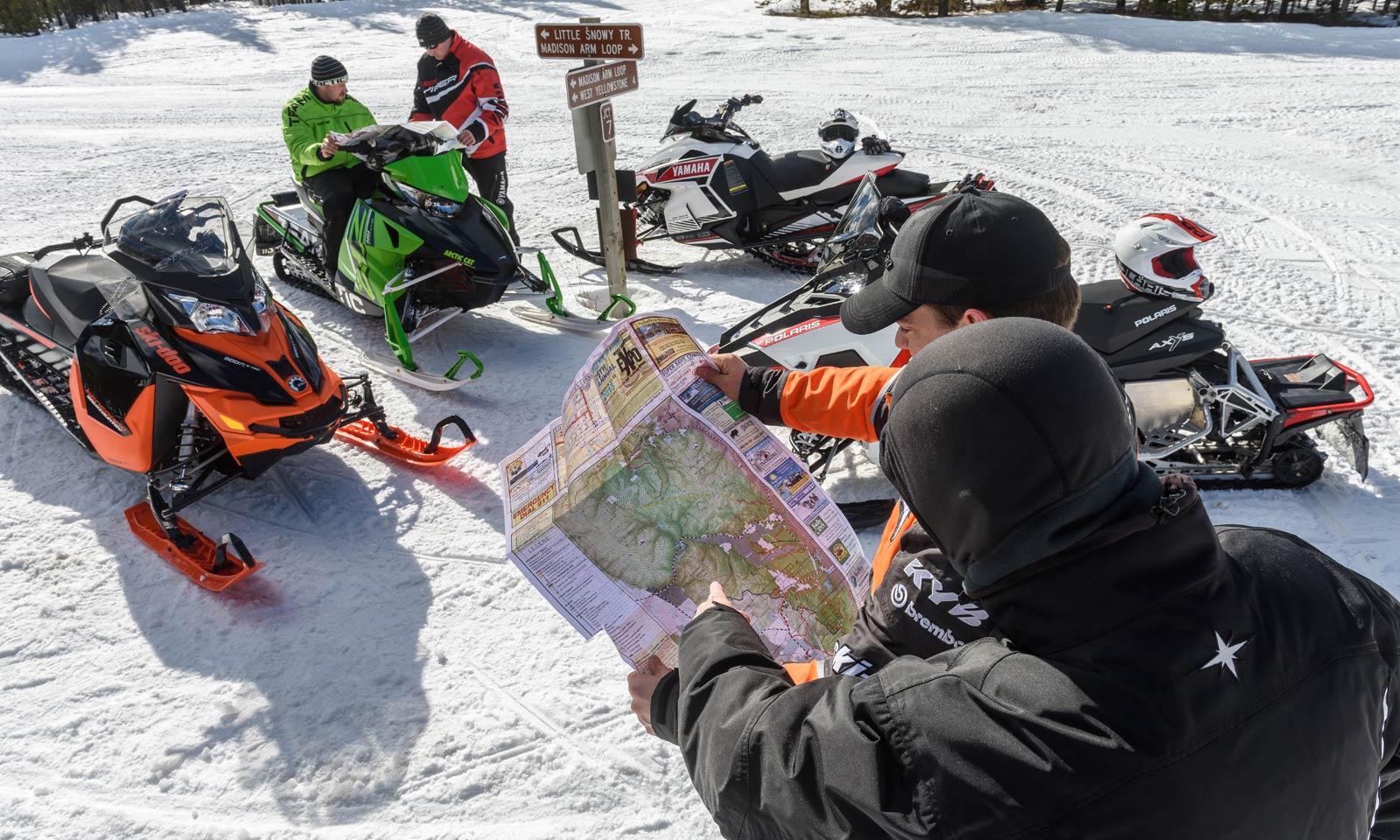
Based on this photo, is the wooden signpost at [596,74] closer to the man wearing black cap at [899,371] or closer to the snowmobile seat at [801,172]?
the snowmobile seat at [801,172]

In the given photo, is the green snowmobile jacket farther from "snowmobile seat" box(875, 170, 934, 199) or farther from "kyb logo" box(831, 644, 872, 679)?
"kyb logo" box(831, 644, 872, 679)

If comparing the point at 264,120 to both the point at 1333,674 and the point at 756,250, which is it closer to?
the point at 756,250

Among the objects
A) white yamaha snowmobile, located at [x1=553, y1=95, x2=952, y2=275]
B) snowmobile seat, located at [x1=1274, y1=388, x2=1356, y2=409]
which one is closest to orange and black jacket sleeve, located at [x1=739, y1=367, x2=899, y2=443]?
snowmobile seat, located at [x1=1274, y1=388, x2=1356, y2=409]

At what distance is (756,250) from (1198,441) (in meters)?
3.42

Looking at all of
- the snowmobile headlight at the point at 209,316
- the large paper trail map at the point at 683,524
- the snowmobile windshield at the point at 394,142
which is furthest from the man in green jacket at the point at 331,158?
the large paper trail map at the point at 683,524

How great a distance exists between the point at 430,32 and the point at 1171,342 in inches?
192

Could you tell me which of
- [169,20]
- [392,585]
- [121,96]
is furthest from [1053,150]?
[169,20]

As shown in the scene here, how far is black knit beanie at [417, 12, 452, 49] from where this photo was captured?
569 centimetres

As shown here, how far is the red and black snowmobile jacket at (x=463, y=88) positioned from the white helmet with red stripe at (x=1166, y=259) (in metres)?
4.13

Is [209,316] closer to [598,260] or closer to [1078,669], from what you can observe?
[598,260]

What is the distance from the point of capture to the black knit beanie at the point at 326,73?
5141 mm

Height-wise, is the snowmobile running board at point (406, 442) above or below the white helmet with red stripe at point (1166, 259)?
below

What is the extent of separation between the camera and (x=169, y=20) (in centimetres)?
1678

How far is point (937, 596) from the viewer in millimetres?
1188
